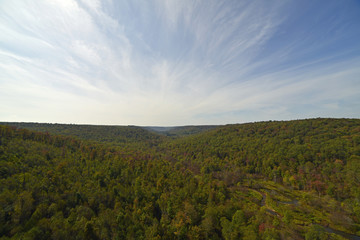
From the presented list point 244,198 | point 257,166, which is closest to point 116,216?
point 244,198

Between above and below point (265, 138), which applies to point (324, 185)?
below

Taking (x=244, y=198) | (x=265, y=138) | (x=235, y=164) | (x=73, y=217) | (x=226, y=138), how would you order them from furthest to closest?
(x=226, y=138) < (x=265, y=138) < (x=235, y=164) < (x=244, y=198) < (x=73, y=217)

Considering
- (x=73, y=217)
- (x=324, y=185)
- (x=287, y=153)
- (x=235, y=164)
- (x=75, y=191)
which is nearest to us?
(x=73, y=217)

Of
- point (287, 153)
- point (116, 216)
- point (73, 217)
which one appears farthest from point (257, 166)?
point (73, 217)

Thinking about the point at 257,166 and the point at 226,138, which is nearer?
the point at 257,166

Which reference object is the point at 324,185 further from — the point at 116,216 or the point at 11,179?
the point at 11,179

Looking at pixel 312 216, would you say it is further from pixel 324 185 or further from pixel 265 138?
pixel 265 138

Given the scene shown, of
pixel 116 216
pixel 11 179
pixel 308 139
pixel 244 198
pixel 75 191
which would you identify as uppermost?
pixel 308 139
